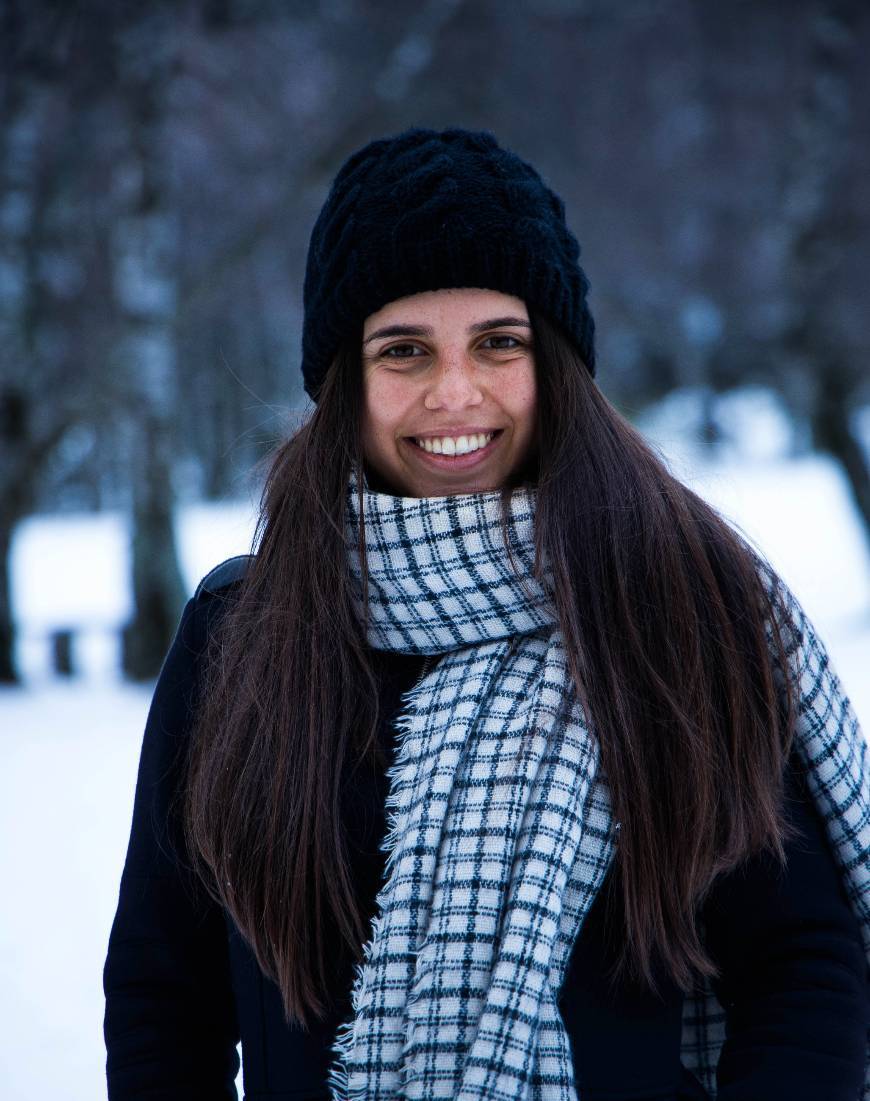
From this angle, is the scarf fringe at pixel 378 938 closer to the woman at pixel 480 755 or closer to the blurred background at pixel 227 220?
the woman at pixel 480 755

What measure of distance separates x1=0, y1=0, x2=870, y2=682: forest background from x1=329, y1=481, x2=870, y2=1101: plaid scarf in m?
5.45

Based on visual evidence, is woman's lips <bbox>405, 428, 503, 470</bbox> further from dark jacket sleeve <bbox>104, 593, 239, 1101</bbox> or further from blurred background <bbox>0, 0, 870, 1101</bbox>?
blurred background <bbox>0, 0, 870, 1101</bbox>

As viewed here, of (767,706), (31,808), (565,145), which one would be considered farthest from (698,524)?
(565,145)

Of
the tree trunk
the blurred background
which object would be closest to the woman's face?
the blurred background

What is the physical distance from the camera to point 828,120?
835cm

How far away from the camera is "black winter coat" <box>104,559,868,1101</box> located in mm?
1414

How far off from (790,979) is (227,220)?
378 inches

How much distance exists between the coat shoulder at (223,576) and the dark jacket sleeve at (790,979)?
822mm

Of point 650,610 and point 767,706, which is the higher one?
point 650,610

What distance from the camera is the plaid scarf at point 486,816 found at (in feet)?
4.64

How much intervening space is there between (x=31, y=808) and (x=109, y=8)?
5054 mm

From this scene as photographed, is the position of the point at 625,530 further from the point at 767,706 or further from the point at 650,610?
the point at 767,706

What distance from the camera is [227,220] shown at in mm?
10125

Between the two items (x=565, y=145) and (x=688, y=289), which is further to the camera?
(x=688, y=289)
